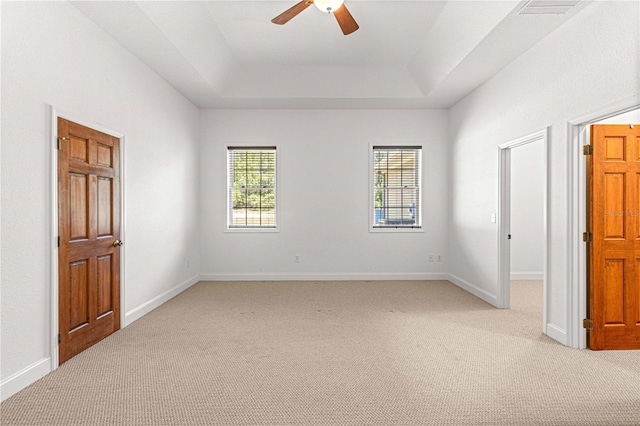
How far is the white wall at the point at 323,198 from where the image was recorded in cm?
694

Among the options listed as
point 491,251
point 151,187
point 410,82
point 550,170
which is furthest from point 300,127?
point 550,170

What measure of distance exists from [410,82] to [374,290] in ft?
10.8

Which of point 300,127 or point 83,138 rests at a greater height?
point 300,127

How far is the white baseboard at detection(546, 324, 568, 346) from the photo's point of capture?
3.71m

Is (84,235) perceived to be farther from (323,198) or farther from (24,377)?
(323,198)

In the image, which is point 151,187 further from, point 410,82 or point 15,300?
point 410,82

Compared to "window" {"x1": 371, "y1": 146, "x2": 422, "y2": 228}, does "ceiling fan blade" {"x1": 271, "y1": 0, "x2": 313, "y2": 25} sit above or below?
above

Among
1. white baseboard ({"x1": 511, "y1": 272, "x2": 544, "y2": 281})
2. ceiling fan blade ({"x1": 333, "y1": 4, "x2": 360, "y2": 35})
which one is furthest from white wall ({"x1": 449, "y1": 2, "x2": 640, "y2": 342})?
ceiling fan blade ({"x1": 333, "y1": 4, "x2": 360, "y2": 35})

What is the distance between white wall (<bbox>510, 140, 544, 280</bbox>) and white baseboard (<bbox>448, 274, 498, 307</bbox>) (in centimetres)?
141

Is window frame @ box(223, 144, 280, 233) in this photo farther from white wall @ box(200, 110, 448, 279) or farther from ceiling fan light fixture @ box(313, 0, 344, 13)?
ceiling fan light fixture @ box(313, 0, 344, 13)

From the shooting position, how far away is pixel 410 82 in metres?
6.18

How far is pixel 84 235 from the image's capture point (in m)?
3.60

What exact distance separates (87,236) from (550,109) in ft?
15.1

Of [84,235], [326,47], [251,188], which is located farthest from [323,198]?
[84,235]
